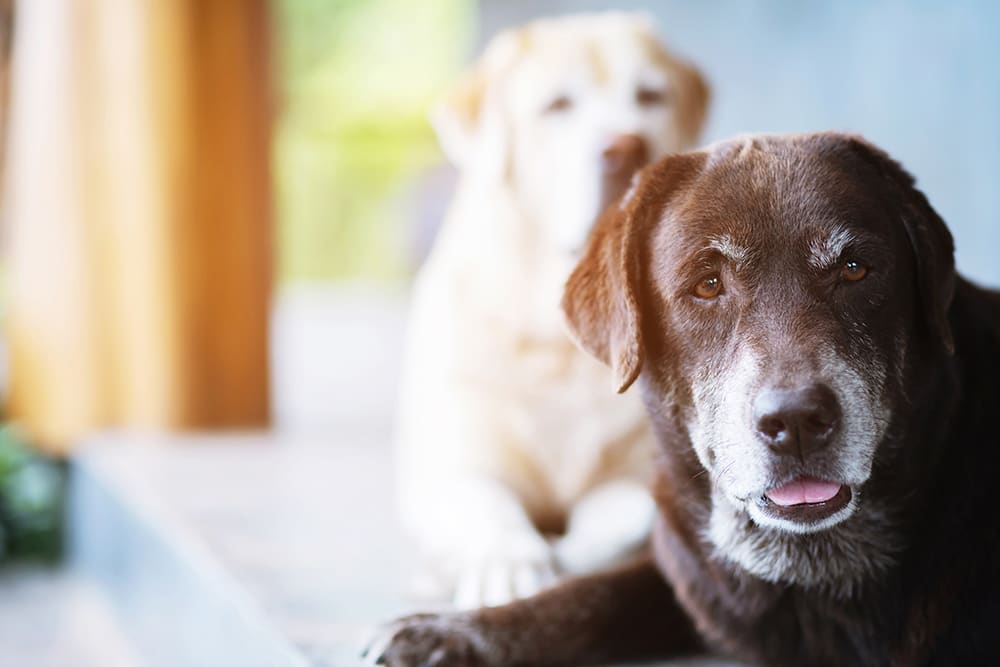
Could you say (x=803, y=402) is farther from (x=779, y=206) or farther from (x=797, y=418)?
(x=779, y=206)

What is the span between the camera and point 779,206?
1.38m

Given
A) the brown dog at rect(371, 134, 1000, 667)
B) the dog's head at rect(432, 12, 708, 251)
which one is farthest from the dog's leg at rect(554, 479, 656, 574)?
the dog's head at rect(432, 12, 708, 251)

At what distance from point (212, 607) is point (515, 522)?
0.69 metres

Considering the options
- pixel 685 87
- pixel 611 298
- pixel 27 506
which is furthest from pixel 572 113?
pixel 27 506

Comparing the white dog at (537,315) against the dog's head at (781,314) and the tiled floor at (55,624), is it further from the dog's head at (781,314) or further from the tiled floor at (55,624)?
the tiled floor at (55,624)

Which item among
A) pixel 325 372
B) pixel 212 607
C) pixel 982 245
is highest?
pixel 982 245

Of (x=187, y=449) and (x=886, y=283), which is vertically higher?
(x=886, y=283)

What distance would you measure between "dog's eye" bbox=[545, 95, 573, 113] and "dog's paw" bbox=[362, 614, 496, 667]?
3.79ft

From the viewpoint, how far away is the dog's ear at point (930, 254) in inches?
53.1

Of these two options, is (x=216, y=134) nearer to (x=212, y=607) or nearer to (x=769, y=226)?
(x=212, y=607)

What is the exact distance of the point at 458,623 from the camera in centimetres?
159

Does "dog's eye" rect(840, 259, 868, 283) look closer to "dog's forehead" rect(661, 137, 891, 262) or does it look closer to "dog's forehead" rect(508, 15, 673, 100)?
"dog's forehead" rect(661, 137, 891, 262)

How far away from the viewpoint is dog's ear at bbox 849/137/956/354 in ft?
4.43

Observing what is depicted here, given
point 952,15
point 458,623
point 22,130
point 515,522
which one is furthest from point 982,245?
point 22,130
